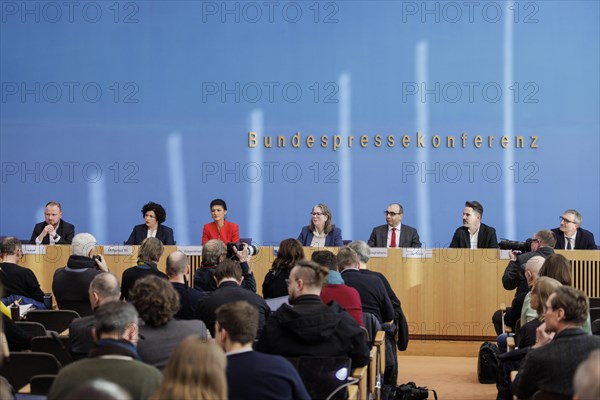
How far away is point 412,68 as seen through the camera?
11.1 m

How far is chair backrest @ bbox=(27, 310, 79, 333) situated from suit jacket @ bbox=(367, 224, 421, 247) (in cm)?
403

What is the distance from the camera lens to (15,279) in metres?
7.29

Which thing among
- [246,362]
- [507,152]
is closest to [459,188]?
[507,152]

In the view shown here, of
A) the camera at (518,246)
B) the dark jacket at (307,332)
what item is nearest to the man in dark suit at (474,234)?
the camera at (518,246)

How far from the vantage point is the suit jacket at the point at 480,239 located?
9.41 metres

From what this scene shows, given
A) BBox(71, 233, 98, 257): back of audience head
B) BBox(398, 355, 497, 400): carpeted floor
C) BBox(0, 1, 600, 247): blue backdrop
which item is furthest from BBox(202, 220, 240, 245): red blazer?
BBox(71, 233, 98, 257): back of audience head

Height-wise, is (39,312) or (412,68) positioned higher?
(412,68)

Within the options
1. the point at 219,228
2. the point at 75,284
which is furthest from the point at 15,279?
the point at 219,228

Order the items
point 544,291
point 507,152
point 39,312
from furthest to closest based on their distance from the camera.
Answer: point 507,152, point 39,312, point 544,291

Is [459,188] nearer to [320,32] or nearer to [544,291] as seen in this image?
[320,32]

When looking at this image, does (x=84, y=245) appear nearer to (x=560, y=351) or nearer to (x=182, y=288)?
(x=182, y=288)

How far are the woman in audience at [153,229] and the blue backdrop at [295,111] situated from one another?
134 cm

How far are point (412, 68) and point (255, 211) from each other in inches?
97.1

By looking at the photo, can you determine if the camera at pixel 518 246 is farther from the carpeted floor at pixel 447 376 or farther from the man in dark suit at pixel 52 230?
the man in dark suit at pixel 52 230
